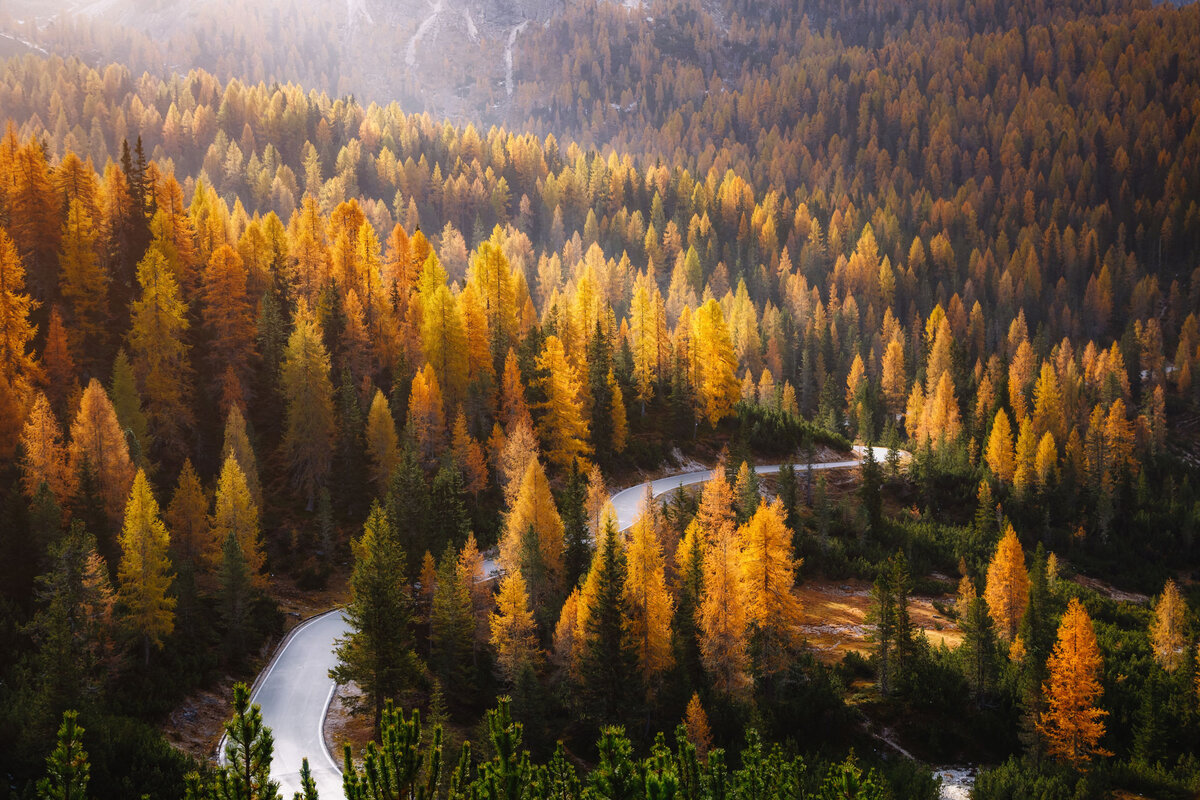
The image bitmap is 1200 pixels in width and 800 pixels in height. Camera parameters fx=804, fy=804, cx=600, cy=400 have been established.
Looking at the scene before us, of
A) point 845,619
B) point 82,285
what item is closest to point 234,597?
point 82,285

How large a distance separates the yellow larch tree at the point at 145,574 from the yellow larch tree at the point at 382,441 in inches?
692

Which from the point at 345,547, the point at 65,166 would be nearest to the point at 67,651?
the point at 345,547

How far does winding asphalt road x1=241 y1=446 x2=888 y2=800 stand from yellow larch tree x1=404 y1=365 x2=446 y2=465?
1169 centimetres

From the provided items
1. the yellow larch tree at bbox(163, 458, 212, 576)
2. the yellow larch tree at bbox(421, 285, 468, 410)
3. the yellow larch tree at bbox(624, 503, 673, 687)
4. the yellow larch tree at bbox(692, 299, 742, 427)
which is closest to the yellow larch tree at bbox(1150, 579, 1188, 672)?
the yellow larch tree at bbox(624, 503, 673, 687)

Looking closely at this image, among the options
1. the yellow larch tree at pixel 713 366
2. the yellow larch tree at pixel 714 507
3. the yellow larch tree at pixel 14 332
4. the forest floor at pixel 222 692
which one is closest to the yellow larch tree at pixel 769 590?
the yellow larch tree at pixel 714 507

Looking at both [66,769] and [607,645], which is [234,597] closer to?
[607,645]

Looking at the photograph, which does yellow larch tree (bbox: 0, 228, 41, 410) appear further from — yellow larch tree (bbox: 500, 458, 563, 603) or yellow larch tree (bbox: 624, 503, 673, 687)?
yellow larch tree (bbox: 624, 503, 673, 687)

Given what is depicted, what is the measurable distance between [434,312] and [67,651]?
129 ft

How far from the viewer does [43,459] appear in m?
43.5

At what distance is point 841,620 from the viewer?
2082 inches

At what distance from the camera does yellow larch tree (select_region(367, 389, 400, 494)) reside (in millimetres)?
55938

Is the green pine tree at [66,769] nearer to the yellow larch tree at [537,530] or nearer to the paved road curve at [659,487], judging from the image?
the yellow larch tree at [537,530]

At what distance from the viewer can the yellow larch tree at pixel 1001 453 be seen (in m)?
87.9

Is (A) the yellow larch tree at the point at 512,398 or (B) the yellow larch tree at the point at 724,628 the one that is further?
(A) the yellow larch tree at the point at 512,398
